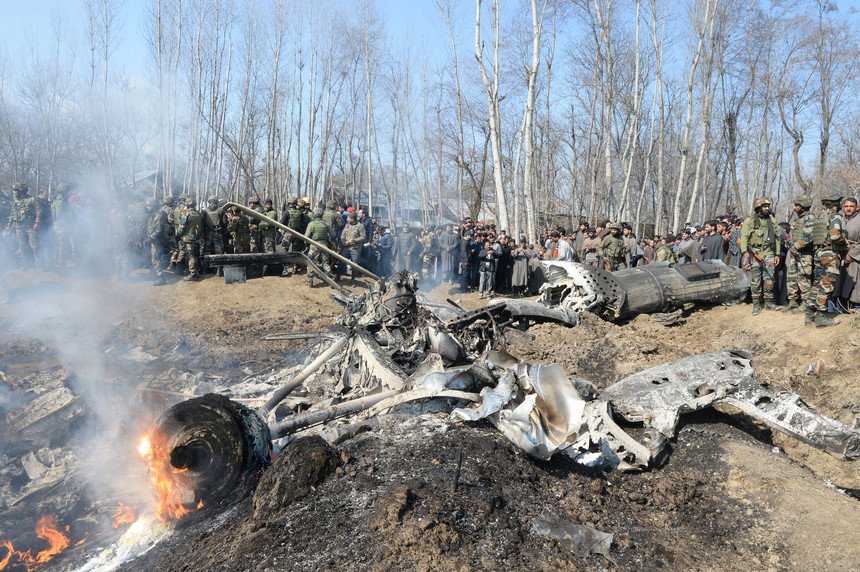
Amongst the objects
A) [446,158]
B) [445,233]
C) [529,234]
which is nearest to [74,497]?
[445,233]

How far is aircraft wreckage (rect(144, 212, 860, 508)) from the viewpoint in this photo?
13.2 ft

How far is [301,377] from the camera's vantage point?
580 centimetres

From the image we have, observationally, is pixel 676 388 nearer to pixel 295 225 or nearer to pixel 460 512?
pixel 460 512

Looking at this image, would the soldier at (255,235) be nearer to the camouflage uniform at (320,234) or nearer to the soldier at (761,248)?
the camouflage uniform at (320,234)

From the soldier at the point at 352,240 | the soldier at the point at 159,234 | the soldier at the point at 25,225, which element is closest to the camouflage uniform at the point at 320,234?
the soldier at the point at 352,240

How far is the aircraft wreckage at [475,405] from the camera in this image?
4027 millimetres

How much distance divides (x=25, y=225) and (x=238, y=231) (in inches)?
172

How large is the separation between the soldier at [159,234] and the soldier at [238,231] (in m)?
1.29

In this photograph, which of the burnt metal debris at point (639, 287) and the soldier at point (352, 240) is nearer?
the burnt metal debris at point (639, 287)

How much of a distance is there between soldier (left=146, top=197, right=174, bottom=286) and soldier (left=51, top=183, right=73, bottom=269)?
1617mm

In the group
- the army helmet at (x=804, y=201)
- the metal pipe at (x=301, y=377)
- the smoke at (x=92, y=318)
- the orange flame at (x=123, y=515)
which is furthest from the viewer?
the army helmet at (x=804, y=201)

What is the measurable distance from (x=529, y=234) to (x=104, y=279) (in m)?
11.6

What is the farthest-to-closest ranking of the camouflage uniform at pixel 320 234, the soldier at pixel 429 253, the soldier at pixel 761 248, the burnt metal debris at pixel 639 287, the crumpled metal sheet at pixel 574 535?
the soldier at pixel 429 253
the camouflage uniform at pixel 320 234
the burnt metal debris at pixel 639 287
the soldier at pixel 761 248
the crumpled metal sheet at pixel 574 535

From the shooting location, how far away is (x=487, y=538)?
334 centimetres
